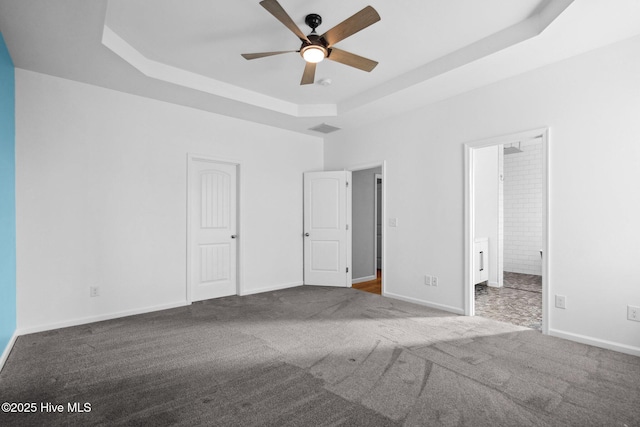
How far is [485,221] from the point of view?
5715 mm

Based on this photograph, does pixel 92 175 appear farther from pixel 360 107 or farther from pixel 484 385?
pixel 484 385

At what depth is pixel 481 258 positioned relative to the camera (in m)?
5.48

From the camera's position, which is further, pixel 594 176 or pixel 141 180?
pixel 141 180

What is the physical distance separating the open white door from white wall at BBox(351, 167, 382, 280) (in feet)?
2.38

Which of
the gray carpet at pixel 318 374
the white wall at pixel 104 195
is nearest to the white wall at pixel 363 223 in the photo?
the white wall at pixel 104 195

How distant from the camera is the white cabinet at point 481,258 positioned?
17.5 ft

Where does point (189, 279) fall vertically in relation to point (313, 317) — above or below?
above

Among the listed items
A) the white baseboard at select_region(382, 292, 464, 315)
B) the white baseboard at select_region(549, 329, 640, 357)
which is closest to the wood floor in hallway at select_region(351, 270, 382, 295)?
the white baseboard at select_region(382, 292, 464, 315)

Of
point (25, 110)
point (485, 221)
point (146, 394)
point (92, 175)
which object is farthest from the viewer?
point (485, 221)

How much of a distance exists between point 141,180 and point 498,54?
13.9ft

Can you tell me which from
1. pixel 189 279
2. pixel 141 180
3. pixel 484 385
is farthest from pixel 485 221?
pixel 141 180

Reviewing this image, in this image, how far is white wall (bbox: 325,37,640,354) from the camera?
113 inches

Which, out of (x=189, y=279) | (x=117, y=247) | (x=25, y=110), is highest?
(x=25, y=110)

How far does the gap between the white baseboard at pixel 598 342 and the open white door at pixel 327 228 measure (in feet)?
10.1
